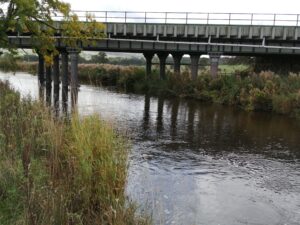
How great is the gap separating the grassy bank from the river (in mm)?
752

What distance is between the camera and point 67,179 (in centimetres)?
697

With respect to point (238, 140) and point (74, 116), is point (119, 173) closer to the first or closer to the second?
point (74, 116)

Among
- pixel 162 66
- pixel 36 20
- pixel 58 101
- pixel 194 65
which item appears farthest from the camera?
pixel 162 66

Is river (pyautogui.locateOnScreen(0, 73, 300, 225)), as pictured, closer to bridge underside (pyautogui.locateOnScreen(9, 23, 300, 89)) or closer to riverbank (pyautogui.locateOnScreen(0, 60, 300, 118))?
riverbank (pyautogui.locateOnScreen(0, 60, 300, 118))

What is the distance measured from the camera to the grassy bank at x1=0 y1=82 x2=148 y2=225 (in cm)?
561

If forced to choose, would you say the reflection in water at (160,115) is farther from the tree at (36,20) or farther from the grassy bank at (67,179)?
the grassy bank at (67,179)

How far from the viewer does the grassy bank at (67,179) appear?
18.4 feet

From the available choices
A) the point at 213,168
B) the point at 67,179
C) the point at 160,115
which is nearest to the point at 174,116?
the point at 160,115

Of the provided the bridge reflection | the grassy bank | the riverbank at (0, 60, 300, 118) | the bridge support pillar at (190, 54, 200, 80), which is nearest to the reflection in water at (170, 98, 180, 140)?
the bridge reflection

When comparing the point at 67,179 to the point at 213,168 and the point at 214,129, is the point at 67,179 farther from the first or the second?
the point at 214,129

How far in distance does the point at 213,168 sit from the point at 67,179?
6.07 meters

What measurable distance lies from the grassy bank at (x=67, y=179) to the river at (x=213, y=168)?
2.47 feet

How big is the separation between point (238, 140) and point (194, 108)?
10837mm

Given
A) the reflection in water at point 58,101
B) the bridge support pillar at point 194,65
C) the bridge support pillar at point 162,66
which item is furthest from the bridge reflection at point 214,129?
the bridge support pillar at point 162,66
